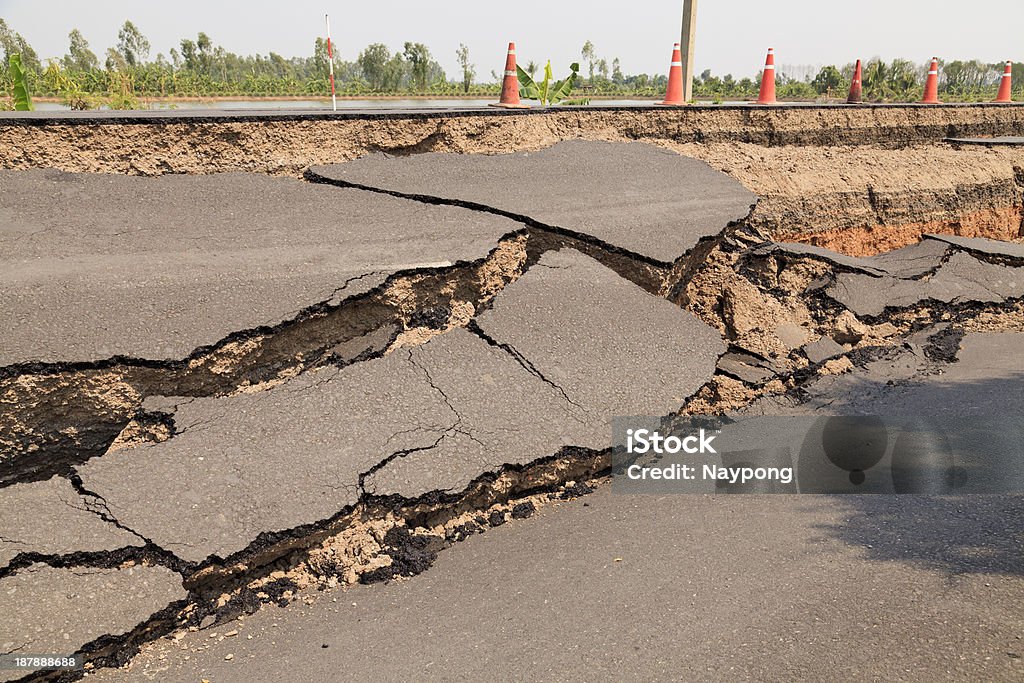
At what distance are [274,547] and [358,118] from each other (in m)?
3.19

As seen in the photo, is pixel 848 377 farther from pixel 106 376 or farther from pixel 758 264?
pixel 106 376

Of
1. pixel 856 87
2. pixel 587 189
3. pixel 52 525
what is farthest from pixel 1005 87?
pixel 52 525

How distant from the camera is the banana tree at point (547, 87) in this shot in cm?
1077

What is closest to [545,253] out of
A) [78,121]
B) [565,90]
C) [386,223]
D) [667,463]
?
[386,223]

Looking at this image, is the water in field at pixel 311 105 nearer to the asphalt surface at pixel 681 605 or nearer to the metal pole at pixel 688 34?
the metal pole at pixel 688 34

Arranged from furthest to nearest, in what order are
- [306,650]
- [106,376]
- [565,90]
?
[565,90] < [106,376] < [306,650]

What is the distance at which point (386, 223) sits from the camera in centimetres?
438

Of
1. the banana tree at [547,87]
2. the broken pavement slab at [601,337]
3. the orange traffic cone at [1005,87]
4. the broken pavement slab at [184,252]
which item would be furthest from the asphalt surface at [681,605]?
the orange traffic cone at [1005,87]

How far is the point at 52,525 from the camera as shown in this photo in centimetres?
282

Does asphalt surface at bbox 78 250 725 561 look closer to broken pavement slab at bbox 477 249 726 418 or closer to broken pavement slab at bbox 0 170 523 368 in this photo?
broken pavement slab at bbox 477 249 726 418

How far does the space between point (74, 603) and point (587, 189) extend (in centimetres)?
377

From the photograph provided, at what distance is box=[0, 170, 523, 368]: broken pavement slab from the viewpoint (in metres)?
3.34
